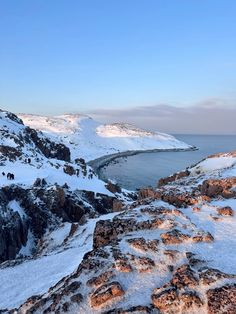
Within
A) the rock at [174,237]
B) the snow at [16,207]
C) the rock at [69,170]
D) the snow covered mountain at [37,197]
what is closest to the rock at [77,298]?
the rock at [174,237]

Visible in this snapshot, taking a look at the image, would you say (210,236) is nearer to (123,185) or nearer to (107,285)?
(107,285)

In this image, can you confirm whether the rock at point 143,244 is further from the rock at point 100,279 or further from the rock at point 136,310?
the rock at point 136,310

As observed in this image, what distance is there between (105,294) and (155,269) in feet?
9.59

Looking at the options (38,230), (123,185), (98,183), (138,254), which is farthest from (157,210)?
(123,185)

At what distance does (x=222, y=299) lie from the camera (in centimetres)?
1507

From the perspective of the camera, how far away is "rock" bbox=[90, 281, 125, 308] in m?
16.2

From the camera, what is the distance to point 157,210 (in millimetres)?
24812

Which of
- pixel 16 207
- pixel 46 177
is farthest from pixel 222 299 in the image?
pixel 46 177

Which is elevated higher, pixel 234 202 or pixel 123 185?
pixel 234 202

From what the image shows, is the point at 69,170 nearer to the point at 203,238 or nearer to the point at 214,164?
the point at 214,164

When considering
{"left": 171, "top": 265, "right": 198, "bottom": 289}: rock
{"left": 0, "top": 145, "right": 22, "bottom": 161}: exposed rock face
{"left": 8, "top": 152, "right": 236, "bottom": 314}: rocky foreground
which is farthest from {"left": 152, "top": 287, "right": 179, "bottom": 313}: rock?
{"left": 0, "top": 145, "right": 22, "bottom": 161}: exposed rock face

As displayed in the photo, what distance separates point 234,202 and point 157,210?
6938mm

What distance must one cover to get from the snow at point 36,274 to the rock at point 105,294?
572cm

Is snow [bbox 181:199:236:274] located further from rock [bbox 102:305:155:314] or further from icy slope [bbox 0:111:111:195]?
icy slope [bbox 0:111:111:195]
